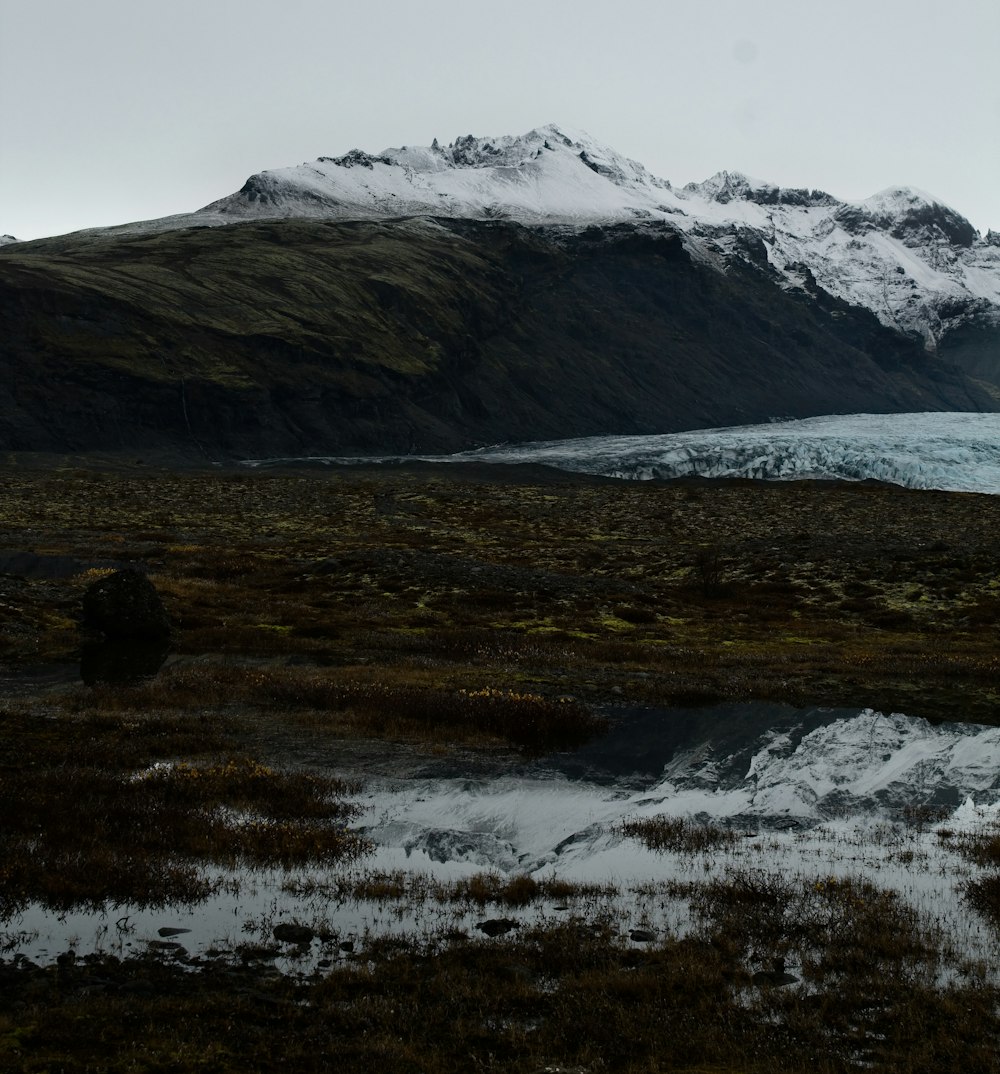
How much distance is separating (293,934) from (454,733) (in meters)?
10.6

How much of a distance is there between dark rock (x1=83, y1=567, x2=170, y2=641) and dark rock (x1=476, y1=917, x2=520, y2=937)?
22617 mm

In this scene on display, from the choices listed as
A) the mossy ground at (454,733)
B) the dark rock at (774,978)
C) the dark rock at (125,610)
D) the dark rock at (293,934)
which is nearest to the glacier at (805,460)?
the mossy ground at (454,733)

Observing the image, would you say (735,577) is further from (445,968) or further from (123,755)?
(445,968)

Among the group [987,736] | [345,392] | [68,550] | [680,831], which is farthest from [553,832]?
[345,392]

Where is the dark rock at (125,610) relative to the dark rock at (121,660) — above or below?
above

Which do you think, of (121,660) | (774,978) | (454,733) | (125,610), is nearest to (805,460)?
(125,610)

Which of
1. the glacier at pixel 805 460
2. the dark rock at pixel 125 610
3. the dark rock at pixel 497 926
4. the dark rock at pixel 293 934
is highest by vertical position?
the glacier at pixel 805 460

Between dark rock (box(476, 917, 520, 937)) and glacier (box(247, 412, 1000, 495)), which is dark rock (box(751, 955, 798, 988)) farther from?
glacier (box(247, 412, 1000, 495))

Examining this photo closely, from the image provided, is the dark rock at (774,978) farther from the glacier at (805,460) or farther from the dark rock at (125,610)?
the glacier at (805,460)

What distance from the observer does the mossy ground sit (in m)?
9.02

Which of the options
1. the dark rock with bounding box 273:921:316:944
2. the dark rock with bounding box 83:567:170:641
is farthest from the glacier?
the dark rock with bounding box 273:921:316:944

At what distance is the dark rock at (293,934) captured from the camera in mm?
11023

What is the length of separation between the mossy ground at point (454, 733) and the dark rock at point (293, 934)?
0.80 m

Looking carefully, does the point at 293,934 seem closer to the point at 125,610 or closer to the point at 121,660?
the point at 121,660
